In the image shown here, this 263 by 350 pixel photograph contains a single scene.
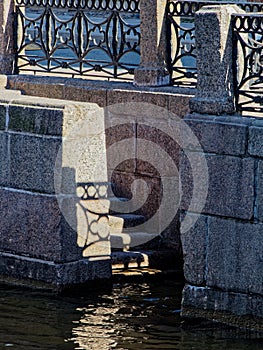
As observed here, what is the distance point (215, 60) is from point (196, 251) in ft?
5.02

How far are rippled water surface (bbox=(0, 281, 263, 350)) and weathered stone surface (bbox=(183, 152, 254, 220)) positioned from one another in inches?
36.8

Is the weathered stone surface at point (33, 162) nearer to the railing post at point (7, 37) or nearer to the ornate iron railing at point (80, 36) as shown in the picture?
the ornate iron railing at point (80, 36)

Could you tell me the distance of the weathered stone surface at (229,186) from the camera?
9297 millimetres

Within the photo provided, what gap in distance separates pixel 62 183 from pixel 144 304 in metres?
1.27

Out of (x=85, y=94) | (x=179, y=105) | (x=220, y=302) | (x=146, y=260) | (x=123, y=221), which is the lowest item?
(x=220, y=302)

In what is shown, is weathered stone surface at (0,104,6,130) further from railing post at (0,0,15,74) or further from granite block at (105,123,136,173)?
railing post at (0,0,15,74)

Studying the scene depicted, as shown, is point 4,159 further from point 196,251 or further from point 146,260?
point 196,251

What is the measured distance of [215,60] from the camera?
9.52m

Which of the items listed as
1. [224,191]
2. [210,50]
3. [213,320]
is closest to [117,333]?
[213,320]

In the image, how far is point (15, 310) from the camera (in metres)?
10.1

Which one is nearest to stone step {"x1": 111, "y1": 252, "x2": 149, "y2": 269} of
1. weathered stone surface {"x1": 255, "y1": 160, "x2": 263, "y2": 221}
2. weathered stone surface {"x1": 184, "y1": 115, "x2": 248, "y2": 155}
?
weathered stone surface {"x1": 184, "y1": 115, "x2": 248, "y2": 155}

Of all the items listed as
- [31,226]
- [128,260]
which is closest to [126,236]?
[128,260]

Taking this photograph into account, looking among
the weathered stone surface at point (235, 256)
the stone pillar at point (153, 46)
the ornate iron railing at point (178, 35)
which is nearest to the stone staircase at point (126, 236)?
the stone pillar at point (153, 46)

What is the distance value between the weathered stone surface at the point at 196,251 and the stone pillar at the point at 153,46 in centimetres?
284
